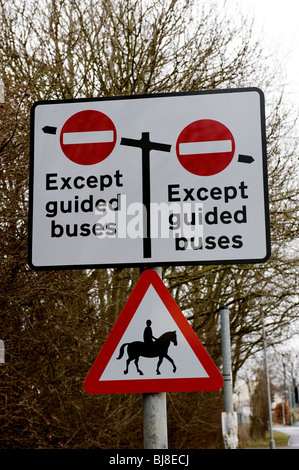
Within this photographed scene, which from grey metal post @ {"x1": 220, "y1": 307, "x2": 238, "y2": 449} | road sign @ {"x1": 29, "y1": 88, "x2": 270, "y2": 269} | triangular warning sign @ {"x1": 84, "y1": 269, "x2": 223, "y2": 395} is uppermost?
road sign @ {"x1": 29, "y1": 88, "x2": 270, "y2": 269}

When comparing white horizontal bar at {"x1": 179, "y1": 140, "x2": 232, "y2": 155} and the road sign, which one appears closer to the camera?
the road sign

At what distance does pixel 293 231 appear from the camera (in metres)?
11.4

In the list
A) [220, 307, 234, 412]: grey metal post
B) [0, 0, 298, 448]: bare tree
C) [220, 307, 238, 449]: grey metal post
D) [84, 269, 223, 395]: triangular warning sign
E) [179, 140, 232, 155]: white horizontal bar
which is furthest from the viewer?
[220, 307, 234, 412]: grey metal post

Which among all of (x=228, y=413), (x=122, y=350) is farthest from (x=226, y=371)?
(x=122, y=350)

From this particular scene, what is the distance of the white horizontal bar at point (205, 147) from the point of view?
2.68m

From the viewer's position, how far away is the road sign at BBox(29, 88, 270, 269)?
2.58 m

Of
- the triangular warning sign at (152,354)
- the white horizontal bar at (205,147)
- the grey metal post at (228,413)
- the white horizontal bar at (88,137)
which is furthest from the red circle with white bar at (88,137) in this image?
the grey metal post at (228,413)

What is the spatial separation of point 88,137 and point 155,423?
1.27 metres

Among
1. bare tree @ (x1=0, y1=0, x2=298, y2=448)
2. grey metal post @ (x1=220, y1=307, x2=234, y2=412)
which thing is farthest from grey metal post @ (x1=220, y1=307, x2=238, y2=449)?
bare tree @ (x1=0, y1=0, x2=298, y2=448)

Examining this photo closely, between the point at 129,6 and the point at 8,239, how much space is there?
6502mm

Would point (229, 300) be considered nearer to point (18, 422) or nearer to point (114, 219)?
point (18, 422)

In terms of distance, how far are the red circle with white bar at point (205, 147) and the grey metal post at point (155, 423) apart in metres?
0.96

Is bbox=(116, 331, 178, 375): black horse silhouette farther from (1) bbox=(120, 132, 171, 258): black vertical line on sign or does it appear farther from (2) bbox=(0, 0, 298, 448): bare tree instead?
(2) bbox=(0, 0, 298, 448): bare tree

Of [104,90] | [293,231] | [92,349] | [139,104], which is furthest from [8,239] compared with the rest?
[293,231]
